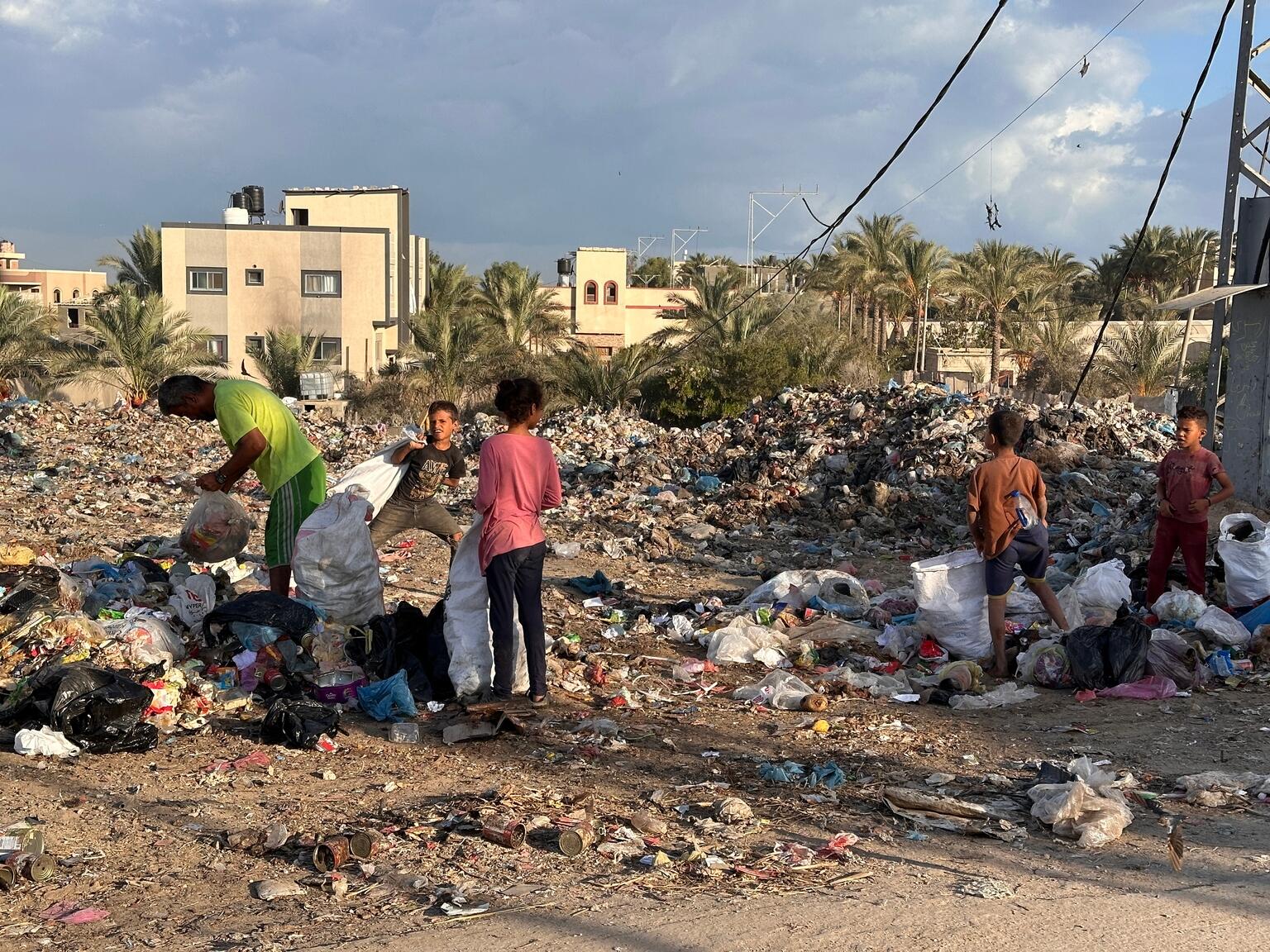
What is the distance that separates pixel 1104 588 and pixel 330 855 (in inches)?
209

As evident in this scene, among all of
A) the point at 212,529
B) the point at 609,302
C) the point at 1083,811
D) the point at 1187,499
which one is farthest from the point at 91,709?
the point at 609,302

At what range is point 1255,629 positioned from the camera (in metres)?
6.46

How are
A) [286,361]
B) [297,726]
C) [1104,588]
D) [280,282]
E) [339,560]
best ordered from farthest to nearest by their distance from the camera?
[280,282]
[286,361]
[1104,588]
[339,560]
[297,726]

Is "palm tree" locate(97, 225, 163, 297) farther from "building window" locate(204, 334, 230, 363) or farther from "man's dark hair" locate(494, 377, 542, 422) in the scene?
"man's dark hair" locate(494, 377, 542, 422)

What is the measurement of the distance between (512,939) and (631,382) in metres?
25.0

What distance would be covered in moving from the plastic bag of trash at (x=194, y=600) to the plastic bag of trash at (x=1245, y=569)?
5.76 meters

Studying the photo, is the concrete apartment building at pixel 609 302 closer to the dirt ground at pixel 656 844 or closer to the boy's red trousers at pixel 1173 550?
the boy's red trousers at pixel 1173 550

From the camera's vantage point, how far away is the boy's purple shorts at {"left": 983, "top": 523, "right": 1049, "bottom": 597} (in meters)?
6.16

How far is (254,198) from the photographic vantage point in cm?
4381

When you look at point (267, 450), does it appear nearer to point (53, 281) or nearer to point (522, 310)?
point (522, 310)

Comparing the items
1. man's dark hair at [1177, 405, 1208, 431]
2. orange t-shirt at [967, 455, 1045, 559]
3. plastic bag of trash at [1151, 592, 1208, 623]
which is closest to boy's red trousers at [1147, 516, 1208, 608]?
plastic bag of trash at [1151, 592, 1208, 623]

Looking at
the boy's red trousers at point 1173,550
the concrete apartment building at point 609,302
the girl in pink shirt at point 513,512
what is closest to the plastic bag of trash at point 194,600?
the girl in pink shirt at point 513,512

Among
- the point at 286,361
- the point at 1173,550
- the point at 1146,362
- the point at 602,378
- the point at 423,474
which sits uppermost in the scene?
the point at 286,361

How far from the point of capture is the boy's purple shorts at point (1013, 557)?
6160 millimetres
